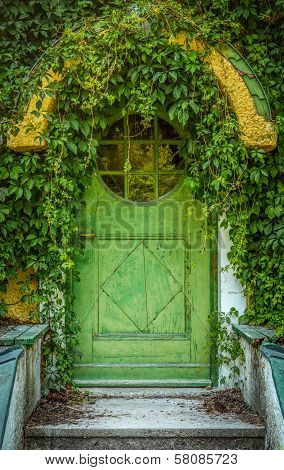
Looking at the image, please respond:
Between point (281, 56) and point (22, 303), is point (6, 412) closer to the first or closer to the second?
point (22, 303)

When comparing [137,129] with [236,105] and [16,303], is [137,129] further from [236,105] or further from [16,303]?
[16,303]

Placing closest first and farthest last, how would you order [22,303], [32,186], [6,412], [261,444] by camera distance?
[6,412]
[261,444]
[32,186]
[22,303]

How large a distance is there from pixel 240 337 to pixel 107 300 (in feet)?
3.83

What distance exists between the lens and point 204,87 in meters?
4.57

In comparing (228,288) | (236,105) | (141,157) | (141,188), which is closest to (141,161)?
(141,157)

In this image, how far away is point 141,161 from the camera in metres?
5.07

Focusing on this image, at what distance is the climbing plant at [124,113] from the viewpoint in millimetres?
4500

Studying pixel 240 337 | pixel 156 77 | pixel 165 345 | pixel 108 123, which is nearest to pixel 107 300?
pixel 165 345

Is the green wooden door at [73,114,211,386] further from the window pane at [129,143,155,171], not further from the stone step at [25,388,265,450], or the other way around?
the stone step at [25,388,265,450]

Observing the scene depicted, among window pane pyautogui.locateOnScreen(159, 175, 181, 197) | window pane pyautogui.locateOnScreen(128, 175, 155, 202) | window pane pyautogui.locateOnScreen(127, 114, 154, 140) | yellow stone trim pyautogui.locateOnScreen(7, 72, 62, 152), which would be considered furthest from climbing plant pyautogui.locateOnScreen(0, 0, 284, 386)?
window pane pyautogui.locateOnScreen(128, 175, 155, 202)

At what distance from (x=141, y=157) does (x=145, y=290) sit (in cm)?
114

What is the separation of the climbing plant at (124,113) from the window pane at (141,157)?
0.35m

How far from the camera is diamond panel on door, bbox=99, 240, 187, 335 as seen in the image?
199 inches

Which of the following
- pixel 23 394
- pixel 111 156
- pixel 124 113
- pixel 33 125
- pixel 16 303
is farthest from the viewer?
pixel 111 156
